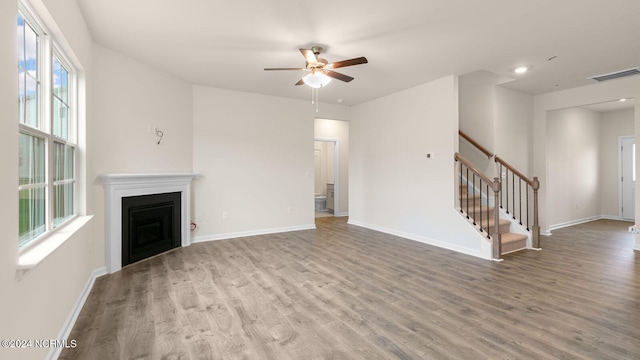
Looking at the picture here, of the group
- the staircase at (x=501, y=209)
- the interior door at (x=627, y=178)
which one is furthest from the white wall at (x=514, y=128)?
the interior door at (x=627, y=178)

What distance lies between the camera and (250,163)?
5.64 meters

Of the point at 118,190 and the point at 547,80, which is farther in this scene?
the point at 547,80

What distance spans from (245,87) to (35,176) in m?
3.69

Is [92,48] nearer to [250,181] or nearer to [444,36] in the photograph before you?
[250,181]

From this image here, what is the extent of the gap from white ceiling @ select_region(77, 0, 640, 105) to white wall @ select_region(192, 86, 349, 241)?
935mm

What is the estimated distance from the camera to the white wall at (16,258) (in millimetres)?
1343

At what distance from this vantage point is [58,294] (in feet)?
6.81

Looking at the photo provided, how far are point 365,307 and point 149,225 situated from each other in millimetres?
3333

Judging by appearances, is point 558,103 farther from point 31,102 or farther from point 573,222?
point 31,102

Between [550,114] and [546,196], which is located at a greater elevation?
[550,114]

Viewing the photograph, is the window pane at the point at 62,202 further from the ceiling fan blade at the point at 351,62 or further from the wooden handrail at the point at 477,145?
the wooden handrail at the point at 477,145

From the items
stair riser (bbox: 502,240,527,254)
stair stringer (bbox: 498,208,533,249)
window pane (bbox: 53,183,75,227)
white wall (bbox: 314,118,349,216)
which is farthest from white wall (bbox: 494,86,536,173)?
window pane (bbox: 53,183,75,227)

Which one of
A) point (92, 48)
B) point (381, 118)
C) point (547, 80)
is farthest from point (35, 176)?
point (547, 80)

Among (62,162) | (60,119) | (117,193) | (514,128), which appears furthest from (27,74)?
(514,128)
